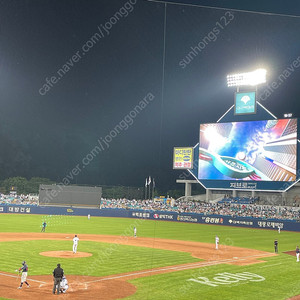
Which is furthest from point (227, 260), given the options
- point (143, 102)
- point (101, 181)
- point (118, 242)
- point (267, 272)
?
point (101, 181)

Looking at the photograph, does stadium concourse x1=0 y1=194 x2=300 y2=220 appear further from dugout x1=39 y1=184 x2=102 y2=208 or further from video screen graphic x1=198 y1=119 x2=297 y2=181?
video screen graphic x1=198 y1=119 x2=297 y2=181

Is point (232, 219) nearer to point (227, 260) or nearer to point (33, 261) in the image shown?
point (227, 260)

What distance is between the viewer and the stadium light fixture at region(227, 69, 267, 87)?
77000 mm

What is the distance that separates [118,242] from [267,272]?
15.1m

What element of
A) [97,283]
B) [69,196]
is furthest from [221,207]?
[97,283]

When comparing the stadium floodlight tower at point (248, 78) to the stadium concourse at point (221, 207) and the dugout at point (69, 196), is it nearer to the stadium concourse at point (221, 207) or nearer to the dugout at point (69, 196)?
the stadium concourse at point (221, 207)

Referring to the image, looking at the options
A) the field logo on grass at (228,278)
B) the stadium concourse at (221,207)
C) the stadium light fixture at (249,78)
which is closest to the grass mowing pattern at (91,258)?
the field logo on grass at (228,278)

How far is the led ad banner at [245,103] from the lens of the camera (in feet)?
252

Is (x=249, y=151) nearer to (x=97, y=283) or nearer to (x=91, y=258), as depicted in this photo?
(x=91, y=258)

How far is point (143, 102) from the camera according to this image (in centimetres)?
10538

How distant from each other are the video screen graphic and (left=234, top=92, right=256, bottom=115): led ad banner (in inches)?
109

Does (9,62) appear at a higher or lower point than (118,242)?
higher

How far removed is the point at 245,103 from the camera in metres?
77.8

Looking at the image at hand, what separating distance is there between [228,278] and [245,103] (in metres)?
61.9
